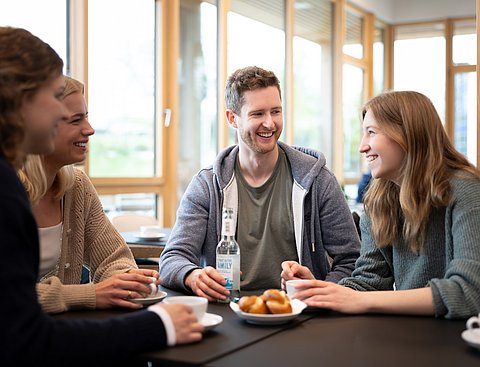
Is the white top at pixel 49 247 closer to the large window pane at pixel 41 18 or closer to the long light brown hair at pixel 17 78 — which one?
the long light brown hair at pixel 17 78

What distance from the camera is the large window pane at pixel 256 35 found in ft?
20.2

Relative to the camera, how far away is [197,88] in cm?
567

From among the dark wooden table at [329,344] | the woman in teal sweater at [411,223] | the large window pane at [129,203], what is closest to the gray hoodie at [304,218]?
the woman in teal sweater at [411,223]

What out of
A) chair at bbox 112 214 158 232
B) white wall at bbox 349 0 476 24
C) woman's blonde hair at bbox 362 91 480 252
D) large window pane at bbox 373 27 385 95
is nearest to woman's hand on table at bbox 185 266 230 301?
woman's blonde hair at bbox 362 91 480 252

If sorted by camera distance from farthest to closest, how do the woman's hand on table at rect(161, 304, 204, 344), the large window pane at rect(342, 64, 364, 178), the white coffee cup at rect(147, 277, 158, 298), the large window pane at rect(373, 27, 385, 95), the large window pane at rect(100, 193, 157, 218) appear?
the large window pane at rect(373, 27, 385, 95) < the large window pane at rect(342, 64, 364, 178) < the large window pane at rect(100, 193, 157, 218) < the white coffee cup at rect(147, 277, 158, 298) < the woman's hand on table at rect(161, 304, 204, 344)

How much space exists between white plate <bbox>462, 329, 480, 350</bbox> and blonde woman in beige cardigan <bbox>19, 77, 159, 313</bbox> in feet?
2.78

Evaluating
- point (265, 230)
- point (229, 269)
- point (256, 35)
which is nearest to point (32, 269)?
point (229, 269)

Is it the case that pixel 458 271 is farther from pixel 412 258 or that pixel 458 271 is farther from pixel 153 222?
pixel 153 222

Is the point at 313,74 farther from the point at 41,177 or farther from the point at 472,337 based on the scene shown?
the point at 472,337

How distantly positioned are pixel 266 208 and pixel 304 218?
15cm

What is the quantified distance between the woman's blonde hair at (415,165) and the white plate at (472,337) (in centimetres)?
46

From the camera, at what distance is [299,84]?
24.5 ft

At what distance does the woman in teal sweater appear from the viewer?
1.59m

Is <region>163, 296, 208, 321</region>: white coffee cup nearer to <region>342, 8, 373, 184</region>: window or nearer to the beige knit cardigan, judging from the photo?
the beige knit cardigan
